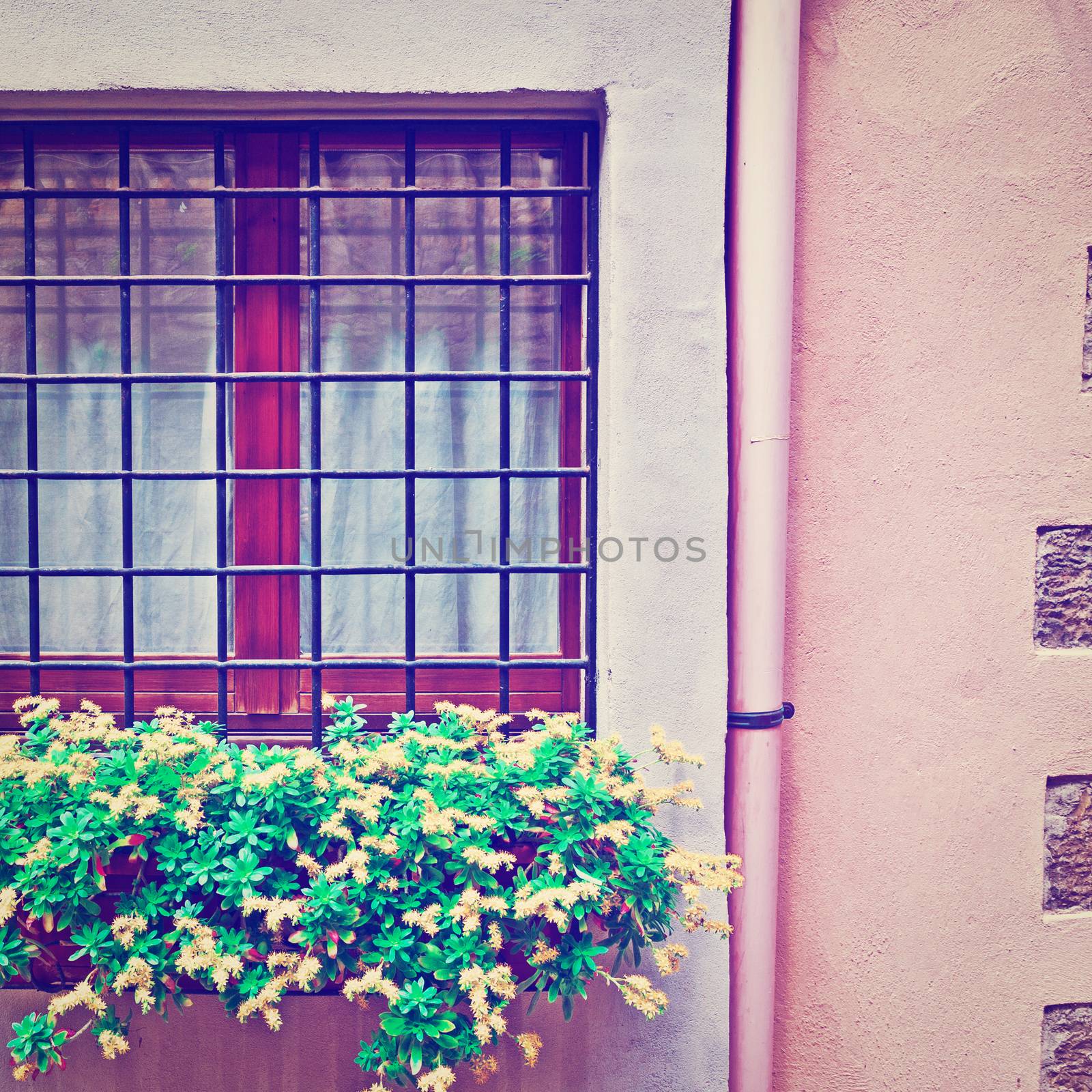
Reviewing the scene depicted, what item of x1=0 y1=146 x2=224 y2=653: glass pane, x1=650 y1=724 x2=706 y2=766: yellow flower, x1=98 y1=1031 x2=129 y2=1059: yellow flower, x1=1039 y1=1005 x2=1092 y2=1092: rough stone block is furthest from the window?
x1=1039 y1=1005 x2=1092 y2=1092: rough stone block

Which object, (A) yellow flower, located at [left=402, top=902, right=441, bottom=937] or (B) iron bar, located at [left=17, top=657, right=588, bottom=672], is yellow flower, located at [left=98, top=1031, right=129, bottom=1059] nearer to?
(A) yellow flower, located at [left=402, top=902, right=441, bottom=937]

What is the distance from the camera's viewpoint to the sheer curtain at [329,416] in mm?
2418

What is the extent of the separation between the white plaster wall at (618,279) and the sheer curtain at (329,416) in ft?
1.27

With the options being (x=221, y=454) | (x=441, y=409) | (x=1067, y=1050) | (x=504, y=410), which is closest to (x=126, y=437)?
(x=221, y=454)

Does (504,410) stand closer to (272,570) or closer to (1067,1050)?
(272,570)

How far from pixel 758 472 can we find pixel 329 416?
1.33m

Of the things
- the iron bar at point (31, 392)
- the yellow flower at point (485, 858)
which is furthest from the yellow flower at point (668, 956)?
the iron bar at point (31, 392)

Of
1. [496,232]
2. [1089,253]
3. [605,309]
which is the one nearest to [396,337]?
[496,232]

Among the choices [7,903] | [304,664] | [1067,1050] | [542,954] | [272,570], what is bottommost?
[1067,1050]

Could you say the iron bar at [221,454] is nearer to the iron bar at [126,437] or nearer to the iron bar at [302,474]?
the iron bar at [302,474]

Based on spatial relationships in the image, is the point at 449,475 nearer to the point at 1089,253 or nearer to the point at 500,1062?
the point at 500,1062

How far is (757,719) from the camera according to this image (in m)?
2.06

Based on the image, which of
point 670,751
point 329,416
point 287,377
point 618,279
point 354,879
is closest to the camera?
point 354,879

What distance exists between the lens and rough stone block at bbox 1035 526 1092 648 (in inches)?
84.9
